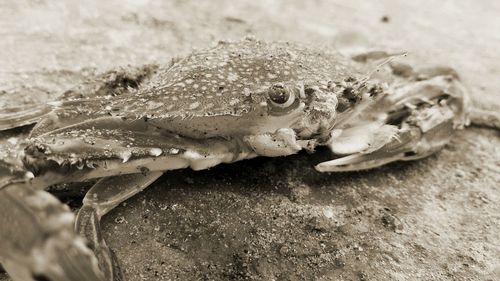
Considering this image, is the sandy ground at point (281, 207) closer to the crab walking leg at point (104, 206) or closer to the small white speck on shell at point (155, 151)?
the crab walking leg at point (104, 206)

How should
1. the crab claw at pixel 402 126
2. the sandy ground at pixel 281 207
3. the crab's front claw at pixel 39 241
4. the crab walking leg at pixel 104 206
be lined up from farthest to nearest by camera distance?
1. the crab claw at pixel 402 126
2. the sandy ground at pixel 281 207
3. the crab walking leg at pixel 104 206
4. the crab's front claw at pixel 39 241

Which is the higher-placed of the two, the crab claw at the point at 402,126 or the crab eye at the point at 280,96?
the crab eye at the point at 280,96

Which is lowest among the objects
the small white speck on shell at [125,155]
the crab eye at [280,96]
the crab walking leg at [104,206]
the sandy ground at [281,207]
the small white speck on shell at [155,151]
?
the sandy ground at [281,207]

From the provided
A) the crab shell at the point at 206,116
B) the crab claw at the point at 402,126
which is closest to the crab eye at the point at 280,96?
the crab shell at the point at 206,116

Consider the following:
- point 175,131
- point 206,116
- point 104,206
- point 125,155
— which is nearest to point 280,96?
point 206,116

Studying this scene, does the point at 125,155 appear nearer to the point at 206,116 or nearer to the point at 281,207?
the point at 206,116

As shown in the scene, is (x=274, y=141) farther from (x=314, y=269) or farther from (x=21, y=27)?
(x=21, y=27)

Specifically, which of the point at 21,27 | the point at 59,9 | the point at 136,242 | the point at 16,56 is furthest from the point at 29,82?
the point at 136,242
